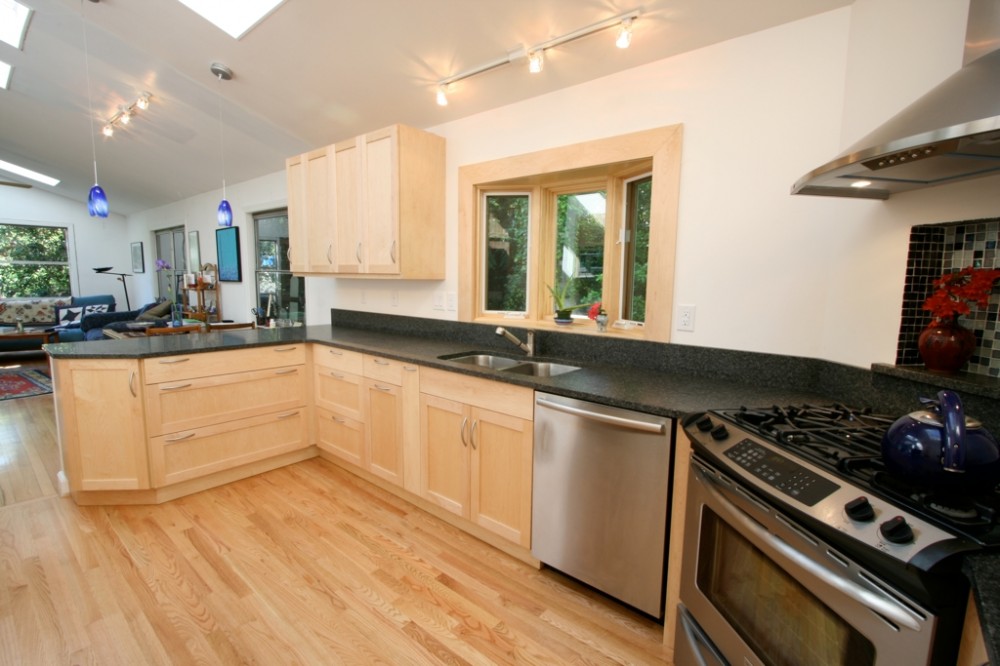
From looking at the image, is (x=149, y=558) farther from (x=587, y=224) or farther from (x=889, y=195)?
(x=889, y=195)

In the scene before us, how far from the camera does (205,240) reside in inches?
245

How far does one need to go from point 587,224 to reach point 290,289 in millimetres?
3562

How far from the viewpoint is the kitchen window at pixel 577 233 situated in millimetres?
2084

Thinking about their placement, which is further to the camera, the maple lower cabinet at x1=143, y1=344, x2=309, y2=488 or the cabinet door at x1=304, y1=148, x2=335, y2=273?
the cabinet door at x1=304, y1=148, x2=335, y2=273

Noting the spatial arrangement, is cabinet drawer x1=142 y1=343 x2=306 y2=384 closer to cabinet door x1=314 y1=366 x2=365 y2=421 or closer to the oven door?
cabinet door x1=314 y1=366 x2=365 y2=421

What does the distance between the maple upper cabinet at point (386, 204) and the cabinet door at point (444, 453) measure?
101cm

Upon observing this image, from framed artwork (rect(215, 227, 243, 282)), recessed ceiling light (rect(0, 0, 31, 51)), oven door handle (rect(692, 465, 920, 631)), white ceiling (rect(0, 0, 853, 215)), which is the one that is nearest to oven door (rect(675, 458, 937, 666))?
oven door handle (rect(692, 465, 920, 631))

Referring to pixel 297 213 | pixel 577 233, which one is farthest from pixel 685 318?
pixel 297 213

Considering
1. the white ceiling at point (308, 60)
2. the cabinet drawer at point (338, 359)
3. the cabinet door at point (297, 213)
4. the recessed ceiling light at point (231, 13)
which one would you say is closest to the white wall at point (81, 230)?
the white ceiling at point (308, 60)

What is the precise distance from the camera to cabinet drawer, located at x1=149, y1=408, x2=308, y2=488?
2.56 metres

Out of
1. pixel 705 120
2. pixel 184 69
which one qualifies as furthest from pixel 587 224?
pixel 184 69

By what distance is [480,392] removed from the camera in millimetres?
2088

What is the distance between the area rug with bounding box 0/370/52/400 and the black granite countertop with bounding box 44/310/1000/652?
3335mm

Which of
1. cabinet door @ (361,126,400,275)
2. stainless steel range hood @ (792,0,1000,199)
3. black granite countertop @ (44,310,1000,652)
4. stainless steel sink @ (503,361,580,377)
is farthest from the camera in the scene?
cabinet door @ (361,126,400,275)
